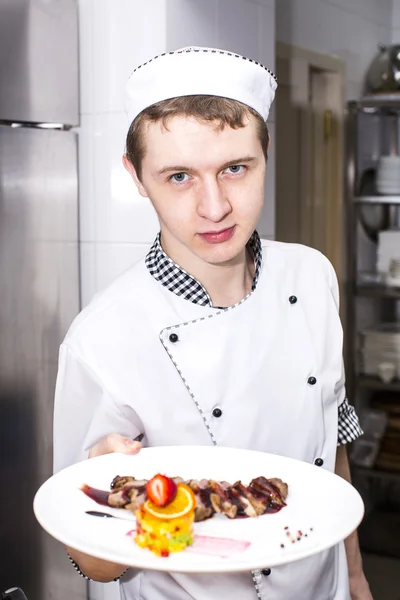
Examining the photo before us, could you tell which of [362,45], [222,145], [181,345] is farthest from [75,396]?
[362,45]

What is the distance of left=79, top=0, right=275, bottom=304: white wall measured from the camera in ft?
6.49

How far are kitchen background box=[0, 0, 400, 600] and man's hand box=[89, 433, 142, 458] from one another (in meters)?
0.85

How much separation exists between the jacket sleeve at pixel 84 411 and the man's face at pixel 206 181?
26cm

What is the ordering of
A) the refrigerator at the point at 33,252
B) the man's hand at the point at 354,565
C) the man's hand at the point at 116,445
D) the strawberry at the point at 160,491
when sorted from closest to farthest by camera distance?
1. the strawberry at the point at 160,491
2. the man's hand at the point at 116,445
3. the man's hand at the point at 354,565
4. the refrigerator at the point at 33,252

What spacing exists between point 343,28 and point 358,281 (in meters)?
1.22

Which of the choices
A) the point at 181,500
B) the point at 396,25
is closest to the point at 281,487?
the point at 181,500

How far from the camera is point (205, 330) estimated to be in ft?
4.22

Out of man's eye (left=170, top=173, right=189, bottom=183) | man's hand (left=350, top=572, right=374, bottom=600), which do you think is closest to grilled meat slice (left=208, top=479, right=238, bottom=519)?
Answer: man's eye (left=170, top=173, right=189, bottom=183)

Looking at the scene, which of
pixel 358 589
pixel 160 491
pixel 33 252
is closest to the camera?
pixel 160 491

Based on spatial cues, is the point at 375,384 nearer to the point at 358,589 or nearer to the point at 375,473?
the point at 375,473

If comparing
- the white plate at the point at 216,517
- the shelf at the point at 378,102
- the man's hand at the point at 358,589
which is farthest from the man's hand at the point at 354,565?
the shelf at the point at 378,102

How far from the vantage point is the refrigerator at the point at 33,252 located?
75.9 inches

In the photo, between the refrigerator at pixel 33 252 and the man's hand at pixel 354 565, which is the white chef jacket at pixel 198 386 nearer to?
the man's hand at pixel 354 565

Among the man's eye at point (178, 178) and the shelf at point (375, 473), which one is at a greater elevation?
the man's eye at point (178, 178)
